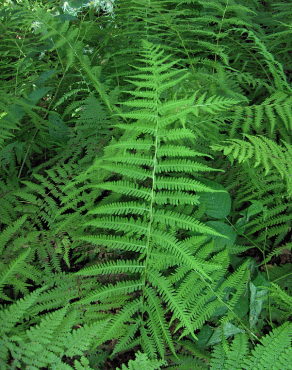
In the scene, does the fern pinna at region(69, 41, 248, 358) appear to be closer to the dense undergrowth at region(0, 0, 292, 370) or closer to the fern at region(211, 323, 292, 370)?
the dense undergrowth at region(0, 0, 292, 370)

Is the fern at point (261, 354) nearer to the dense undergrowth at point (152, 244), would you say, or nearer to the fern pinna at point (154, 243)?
the dense undergrowth at point (152, 244)

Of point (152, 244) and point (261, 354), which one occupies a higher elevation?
point (152, 244)

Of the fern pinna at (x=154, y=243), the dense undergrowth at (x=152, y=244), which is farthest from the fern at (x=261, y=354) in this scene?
the fern pinna at (x=154, y=243)

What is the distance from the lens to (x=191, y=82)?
2461mm

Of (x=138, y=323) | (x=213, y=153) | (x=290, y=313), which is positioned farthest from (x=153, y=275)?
(x=213, y=153)

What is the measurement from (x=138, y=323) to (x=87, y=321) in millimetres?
342

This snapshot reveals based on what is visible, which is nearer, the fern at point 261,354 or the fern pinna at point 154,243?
the fern at point 261,354

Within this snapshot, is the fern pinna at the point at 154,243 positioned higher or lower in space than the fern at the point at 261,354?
higher

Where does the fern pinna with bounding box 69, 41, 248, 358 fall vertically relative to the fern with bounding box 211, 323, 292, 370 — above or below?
above

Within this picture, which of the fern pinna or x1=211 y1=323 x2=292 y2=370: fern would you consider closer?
x1=211 y1=323 x2=292 y2=370: fern

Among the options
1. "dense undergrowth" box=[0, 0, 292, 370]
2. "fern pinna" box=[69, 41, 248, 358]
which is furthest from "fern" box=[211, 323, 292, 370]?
"fern pinna" box=[69, 41, 248, 358]

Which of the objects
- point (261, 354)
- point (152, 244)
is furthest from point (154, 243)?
point (261, 354)

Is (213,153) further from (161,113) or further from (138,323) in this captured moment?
(138,323)

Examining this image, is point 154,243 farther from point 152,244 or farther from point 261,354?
point 261,354
